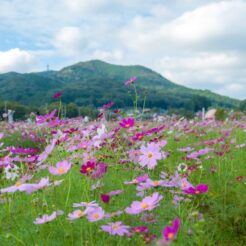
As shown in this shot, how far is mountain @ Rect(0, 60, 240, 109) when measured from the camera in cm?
6681

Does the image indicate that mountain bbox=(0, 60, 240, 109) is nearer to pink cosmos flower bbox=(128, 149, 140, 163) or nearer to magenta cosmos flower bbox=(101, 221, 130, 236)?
pink cosmos flower bbox=(128, 149, 140, 163)

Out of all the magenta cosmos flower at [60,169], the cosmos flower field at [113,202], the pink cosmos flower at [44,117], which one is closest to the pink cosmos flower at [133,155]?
the cosmos flower field at [113,202]

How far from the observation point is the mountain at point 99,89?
66812 millimetres

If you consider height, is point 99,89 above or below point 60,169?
above

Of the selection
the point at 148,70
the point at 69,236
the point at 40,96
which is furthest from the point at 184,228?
the point at 148,70

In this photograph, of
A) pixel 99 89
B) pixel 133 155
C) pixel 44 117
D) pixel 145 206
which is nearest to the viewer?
pixel 145 206

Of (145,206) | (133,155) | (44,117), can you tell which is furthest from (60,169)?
(133,155)

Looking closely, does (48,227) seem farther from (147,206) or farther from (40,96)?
(40,96)

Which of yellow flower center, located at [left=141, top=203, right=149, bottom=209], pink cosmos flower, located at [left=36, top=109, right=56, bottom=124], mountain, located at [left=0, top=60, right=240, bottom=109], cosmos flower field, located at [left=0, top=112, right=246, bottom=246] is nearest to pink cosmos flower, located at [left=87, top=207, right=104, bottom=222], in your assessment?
cosmos flower field, located at [left=0, top=112, right=246, bottom=246]

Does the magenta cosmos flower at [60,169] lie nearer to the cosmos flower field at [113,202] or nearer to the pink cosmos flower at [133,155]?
the cosmos flower field at [113,202]

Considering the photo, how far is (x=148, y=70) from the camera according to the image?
610 ft

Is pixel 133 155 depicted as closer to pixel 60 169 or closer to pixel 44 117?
pixel 44 117

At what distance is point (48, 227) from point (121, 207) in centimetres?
42

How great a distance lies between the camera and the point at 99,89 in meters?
84.3
